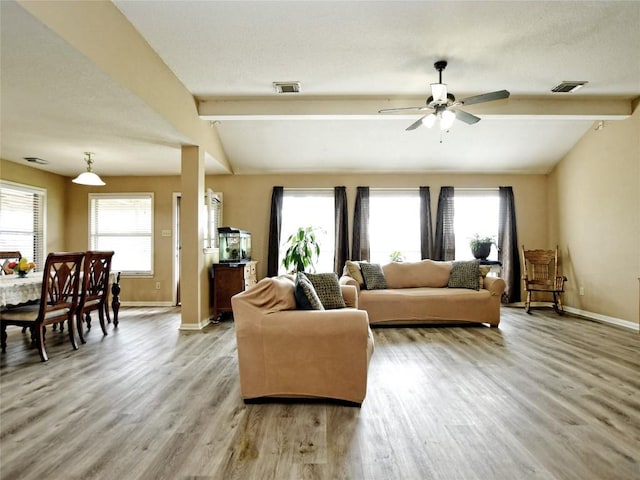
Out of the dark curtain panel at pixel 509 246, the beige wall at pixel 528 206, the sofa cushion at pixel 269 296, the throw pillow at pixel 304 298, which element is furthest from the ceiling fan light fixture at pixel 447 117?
the dark curtain panel at pixel 509 246

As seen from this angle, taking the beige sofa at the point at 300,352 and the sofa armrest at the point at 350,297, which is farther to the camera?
the sofa armrest at the point at 350,297

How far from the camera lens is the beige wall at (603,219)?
467cm

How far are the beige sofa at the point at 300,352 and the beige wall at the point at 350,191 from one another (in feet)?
13.4

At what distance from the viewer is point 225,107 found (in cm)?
457

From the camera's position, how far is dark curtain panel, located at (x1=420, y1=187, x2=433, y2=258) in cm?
639

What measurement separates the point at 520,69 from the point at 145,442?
4.49 m

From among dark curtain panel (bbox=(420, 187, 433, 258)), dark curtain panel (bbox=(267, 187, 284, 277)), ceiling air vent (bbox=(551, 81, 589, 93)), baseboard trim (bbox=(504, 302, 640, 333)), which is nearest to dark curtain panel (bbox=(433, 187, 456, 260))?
dark curtain panel (bbox=(420, 187, 433, 258))

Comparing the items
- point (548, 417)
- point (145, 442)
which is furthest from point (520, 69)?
point (145, 442)

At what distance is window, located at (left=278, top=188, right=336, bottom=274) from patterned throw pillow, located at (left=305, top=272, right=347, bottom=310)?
9.97ft

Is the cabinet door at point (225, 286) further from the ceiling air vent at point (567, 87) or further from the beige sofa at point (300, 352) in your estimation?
the ceiling air vent at point (567, 87)

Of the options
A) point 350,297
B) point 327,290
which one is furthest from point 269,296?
point 350,297

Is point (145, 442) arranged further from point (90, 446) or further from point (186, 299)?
point (186, 299)

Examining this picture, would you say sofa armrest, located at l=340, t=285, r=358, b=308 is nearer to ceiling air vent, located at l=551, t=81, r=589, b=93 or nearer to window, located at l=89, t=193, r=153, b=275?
ceiling air vent, located at l=551, t=81, r=589, b=93

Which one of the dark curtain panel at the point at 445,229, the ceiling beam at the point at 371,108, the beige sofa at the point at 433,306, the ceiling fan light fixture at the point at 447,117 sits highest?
the ceiling beam at the point at 371,108
